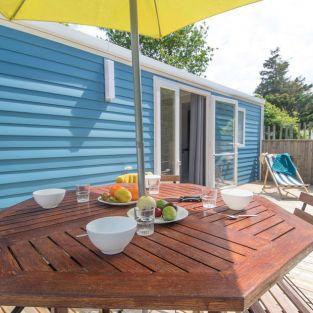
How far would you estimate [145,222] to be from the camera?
101 cm

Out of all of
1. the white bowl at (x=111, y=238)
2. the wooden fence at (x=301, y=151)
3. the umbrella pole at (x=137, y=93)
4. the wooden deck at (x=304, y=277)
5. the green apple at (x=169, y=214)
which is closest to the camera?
the white bowl at (x=111, y=238)

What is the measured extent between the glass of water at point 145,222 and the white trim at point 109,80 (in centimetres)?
234

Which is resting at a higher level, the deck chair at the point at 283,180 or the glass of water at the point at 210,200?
the glass of water at the point at 210,200

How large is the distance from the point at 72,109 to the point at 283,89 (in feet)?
98.6

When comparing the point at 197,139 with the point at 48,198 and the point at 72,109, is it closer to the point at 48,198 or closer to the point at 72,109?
A: the point at 72,109

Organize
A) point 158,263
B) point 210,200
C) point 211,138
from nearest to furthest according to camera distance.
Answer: point 158,263, point 210,200, point 211,138

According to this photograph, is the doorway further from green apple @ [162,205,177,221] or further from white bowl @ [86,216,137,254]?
white bowl @ [86,216,137,254]

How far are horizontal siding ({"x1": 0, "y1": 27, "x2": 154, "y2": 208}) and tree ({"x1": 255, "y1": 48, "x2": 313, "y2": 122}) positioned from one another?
25073 millimetres

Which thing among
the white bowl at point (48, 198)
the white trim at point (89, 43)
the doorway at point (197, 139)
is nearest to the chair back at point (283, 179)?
the doorway at point (197, 139)

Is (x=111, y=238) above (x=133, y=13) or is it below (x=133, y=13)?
below

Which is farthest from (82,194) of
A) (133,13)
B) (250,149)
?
(250,149)

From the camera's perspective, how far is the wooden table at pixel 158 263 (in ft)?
Result: 2.00

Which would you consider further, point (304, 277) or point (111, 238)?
point (304, 277)

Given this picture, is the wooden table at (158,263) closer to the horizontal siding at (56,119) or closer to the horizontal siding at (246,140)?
the horizontal siding at (56,119)
